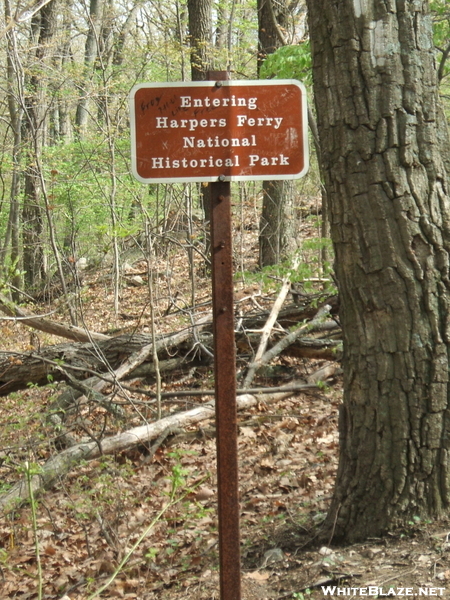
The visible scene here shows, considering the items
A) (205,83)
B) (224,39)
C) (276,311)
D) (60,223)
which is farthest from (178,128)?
(224,39)

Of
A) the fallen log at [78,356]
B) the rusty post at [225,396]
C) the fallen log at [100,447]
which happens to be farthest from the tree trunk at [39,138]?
the rusty post at [225,396]

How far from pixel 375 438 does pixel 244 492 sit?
1693 mm

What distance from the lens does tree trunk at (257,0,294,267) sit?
11266 millimetres

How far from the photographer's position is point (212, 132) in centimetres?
256

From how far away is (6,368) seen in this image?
637cm

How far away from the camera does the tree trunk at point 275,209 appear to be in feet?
37.0

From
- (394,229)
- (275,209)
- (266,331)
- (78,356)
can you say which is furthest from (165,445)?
(275,209)

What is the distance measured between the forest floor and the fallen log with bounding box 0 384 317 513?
0.27ft

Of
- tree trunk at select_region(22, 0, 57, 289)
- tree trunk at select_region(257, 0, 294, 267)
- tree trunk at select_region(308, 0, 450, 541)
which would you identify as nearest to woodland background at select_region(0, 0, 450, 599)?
tree trunk at select_region(308, 0, 450, 541)

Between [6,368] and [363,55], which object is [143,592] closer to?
[363,55]

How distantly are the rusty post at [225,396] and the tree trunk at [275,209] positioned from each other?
8.64 m

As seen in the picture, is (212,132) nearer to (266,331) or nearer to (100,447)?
(100,447)

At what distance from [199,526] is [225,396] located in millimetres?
1891

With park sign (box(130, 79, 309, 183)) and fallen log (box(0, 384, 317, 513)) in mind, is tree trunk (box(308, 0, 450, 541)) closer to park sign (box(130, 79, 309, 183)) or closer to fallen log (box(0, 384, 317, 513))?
park sign (box(130, 79, 309, 183))
